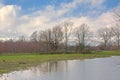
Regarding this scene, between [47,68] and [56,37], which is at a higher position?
[56,37]

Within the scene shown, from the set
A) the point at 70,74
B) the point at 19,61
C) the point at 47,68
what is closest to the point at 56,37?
the point at 19,61

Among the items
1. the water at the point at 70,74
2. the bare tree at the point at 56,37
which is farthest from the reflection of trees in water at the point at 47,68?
the bare tree at the point at 56,37

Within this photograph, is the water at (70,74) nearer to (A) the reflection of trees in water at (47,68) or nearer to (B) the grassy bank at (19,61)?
(A) the reflection of trees in water at (47,68)

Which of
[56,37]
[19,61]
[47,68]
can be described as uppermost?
[56,37]

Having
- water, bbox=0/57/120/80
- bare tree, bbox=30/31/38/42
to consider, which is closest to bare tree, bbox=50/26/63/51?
bare tree, bbox=30/31/38/42

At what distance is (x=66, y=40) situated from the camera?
10569cm

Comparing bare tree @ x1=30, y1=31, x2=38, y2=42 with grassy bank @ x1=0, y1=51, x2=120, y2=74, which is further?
bare tree @ x1=30, y1=31, x2=38, y2=42

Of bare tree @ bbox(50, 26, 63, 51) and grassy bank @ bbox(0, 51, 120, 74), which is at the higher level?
bare tree @ bbox(50, 26, 63, 51)

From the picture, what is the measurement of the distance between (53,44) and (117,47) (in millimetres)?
86000

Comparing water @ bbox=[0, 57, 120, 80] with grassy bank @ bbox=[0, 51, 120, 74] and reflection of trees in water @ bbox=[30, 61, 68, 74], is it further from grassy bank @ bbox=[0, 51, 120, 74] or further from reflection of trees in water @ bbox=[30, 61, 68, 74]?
grassy bank @ bbox=[0, 51, 120, 74]

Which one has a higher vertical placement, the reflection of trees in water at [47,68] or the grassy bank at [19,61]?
the grassy bank at [19,61]

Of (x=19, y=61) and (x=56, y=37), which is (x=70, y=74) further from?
(x=56, y=37)

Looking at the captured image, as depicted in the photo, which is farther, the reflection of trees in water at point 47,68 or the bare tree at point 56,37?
the bare tree at point 56,37

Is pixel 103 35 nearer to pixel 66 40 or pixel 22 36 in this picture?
pixel 66 40
